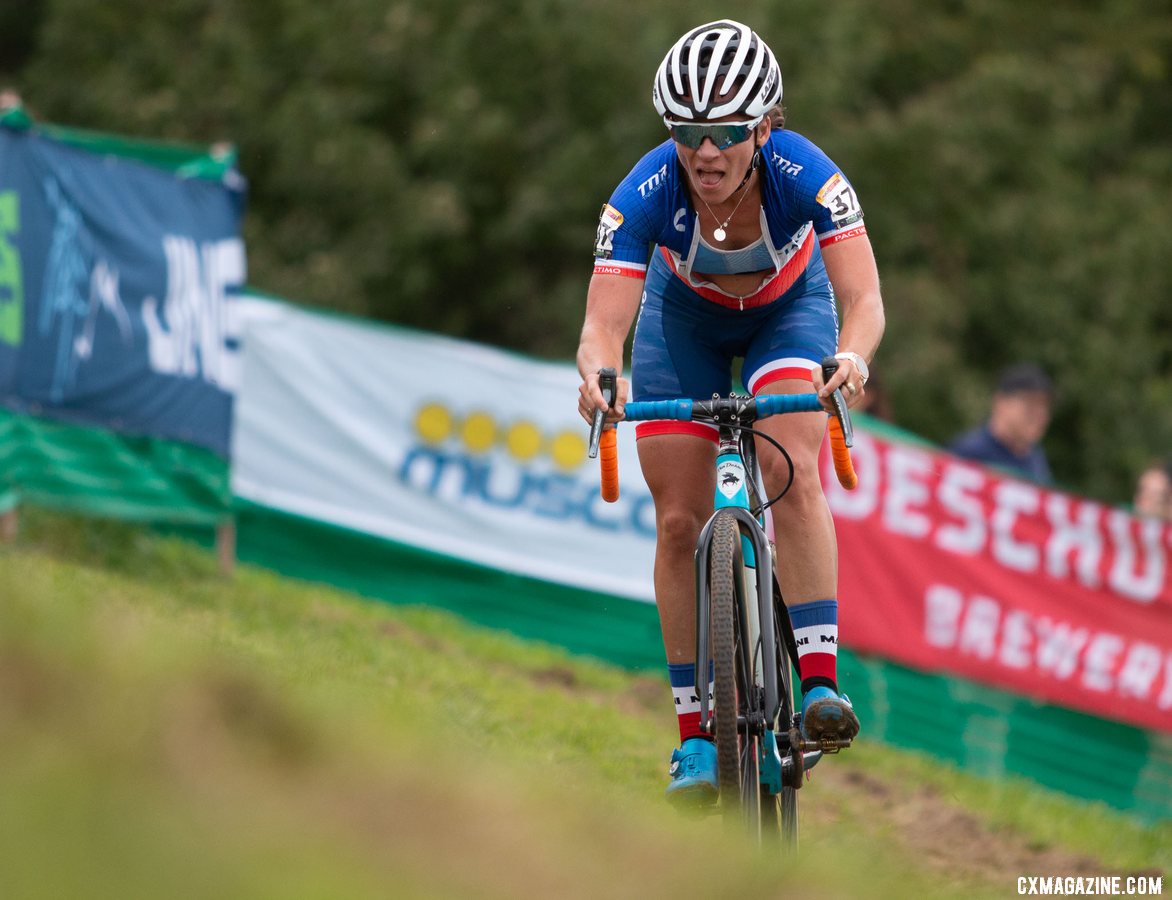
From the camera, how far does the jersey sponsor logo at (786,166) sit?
556 centimetres

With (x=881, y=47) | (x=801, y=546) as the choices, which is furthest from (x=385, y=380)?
(x=881, y=47)

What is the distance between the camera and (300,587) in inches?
436

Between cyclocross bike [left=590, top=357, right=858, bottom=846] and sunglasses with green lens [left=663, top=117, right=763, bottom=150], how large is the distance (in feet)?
2.67

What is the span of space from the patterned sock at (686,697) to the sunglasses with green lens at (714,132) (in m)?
1.74

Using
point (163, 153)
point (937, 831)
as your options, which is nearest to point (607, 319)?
point (937, 831)

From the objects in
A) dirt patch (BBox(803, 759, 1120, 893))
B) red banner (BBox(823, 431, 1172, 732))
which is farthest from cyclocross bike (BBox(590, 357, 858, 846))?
red banner (BBox(823, 431, 1172, 732))

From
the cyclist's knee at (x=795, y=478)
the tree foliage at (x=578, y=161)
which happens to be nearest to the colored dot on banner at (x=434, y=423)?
the cyclist's knee at (x=795, y=478)

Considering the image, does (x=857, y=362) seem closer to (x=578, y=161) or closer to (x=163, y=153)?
(x=163, y=153)

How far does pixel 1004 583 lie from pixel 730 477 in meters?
6.17

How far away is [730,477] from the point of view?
5480 millimetres

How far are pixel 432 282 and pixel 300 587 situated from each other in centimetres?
1183

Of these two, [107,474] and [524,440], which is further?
[524,440]

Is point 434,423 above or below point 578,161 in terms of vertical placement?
below

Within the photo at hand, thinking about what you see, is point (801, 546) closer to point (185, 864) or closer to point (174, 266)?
point (185, 864)
